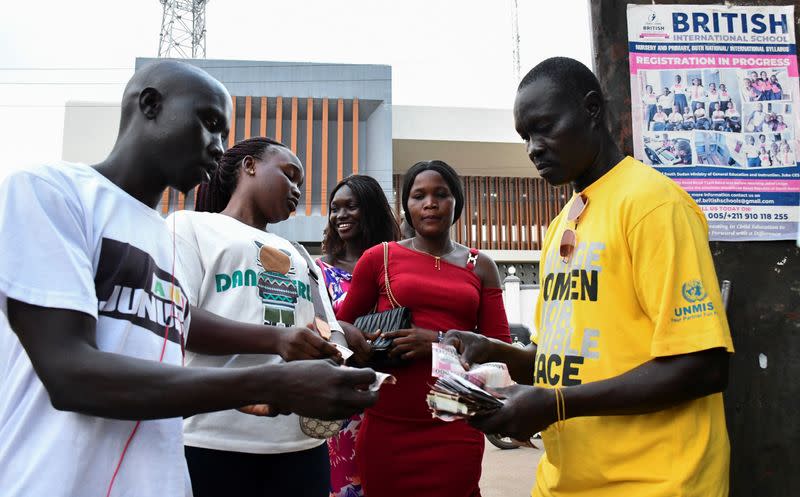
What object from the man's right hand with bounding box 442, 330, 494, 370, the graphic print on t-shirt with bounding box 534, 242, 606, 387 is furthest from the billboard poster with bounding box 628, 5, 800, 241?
the man's right hand with bounding box 442, 330, 494, 370

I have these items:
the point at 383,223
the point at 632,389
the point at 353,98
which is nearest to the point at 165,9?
the point at 353,98

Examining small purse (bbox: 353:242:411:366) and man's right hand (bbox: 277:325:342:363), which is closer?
man's right hand (bbox: 277:325:342:363)

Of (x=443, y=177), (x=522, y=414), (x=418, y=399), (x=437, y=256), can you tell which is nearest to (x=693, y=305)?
(x=522, y=414)

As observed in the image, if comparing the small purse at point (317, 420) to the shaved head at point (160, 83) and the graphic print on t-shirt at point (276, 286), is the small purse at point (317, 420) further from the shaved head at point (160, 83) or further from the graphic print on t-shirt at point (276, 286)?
the shaved head at point (160, 83)

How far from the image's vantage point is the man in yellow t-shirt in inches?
54.9

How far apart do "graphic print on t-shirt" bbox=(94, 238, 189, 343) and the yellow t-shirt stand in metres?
0.99

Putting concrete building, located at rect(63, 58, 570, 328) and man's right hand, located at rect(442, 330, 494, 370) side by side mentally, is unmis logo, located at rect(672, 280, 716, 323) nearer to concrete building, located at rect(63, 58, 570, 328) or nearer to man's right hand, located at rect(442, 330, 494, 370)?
man's right hand, located at rect(442, 330, 494, 370)

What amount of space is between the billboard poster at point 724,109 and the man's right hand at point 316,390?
136cm

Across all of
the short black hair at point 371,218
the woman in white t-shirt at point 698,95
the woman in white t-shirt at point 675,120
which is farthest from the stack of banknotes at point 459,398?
the short black hair at point 371,218

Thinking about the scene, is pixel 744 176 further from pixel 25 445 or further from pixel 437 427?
pixel 25 445

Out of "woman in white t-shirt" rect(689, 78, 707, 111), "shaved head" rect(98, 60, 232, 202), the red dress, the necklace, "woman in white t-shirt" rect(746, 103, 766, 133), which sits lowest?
the red dress

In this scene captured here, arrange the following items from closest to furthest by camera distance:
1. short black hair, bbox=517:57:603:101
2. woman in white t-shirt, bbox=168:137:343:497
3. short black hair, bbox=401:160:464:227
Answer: short black hair, bbox=517:57:603:101 → woman in white t-shirt, bbox=168:137:343:497 → short black hair, bbox=401:160:464:227

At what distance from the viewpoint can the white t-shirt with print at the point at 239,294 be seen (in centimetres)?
196

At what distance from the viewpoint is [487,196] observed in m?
20.2
